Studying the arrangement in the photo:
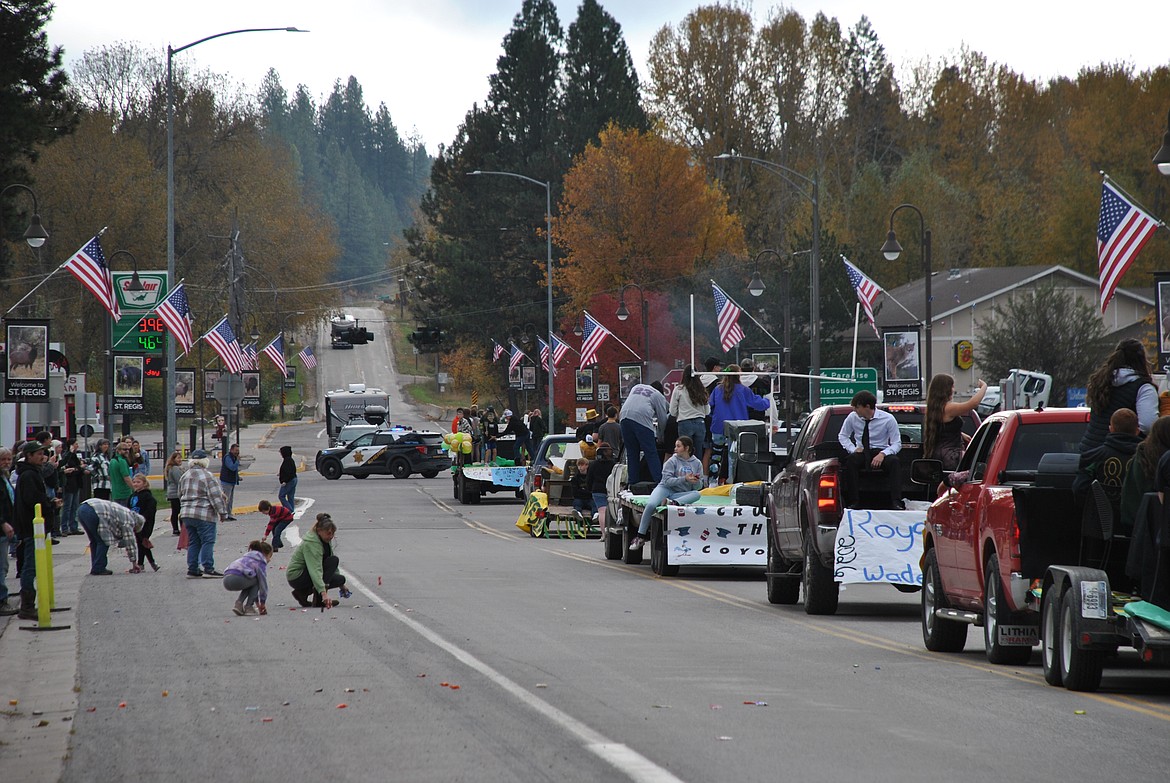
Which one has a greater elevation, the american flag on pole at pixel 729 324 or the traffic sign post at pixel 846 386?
the american flag on pole at pixel 729 324

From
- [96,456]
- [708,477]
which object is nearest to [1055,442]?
[708,477]

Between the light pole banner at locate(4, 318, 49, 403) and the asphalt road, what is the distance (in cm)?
1774

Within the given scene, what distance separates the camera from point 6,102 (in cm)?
3253

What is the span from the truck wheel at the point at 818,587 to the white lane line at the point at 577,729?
145 inches

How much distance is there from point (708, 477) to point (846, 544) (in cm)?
818

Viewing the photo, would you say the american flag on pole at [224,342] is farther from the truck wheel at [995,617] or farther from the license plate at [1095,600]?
the license plate at [1095,600]

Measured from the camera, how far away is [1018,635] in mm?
11297

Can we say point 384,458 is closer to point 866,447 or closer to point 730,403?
point 730,403

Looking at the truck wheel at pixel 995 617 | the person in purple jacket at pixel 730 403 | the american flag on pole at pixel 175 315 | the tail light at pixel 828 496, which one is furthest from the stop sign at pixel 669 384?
the american flag on pole at pixel 175 315

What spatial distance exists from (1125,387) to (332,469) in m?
46.6

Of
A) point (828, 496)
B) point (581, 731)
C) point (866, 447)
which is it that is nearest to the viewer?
point (581, 731)

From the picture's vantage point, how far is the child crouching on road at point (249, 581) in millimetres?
16234

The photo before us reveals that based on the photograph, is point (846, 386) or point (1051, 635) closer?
point (1051, 635)

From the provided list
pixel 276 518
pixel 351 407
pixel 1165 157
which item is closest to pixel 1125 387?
pixel 1165 157
